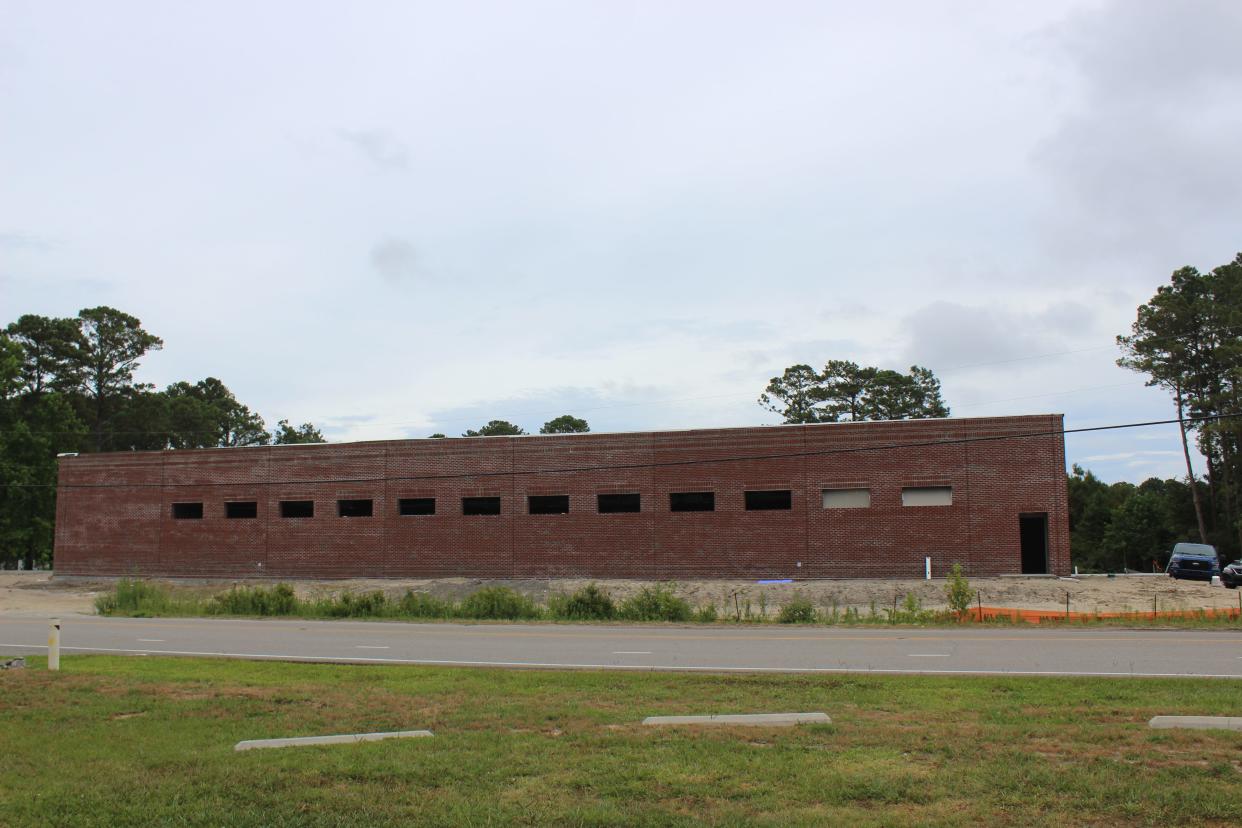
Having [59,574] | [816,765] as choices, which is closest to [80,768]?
[816,765]

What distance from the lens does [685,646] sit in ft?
59.1

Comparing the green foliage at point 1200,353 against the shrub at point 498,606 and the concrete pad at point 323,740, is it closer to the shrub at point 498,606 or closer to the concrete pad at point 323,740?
the shrub at point 498,606

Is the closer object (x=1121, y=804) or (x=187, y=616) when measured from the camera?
(x=1121, y=804)

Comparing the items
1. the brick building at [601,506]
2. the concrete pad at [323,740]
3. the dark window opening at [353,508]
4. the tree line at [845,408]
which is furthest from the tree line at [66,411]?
the concrete pad at [323,740]

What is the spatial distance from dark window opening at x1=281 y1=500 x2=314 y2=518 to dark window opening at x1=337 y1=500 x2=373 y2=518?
1484 millimetres

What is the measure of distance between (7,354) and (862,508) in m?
58.7

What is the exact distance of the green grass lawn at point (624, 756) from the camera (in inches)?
247

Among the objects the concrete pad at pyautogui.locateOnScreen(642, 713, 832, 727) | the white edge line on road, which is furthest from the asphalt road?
the concrete pad at pyautogui.locateOnScreen(642, 713, 832, 727)

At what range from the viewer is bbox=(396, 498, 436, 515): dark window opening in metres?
45.4

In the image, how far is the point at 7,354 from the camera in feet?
220

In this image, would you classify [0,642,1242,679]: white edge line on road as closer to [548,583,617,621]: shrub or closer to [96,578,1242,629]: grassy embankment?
[96,578,1242,629]: grassy embankment

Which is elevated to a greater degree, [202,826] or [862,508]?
[862,508]

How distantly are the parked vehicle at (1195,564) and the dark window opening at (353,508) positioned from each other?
1438 inches

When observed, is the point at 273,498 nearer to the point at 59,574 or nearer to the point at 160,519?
the point at 160,519
